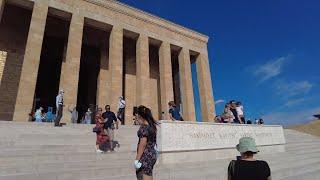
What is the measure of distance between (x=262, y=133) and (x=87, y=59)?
1587 cm

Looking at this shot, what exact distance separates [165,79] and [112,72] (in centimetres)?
490

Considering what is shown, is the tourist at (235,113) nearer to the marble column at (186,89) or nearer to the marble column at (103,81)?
the marble column at (186,89)

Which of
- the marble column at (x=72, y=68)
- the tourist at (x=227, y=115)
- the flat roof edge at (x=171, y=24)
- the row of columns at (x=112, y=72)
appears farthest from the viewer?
the flat roof edge at (x=171, y=24)

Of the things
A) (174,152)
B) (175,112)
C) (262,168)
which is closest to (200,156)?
(174,152)

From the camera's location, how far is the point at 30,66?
15523 mm

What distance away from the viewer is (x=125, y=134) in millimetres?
10797

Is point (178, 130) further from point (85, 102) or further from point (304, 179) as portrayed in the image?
point (85, 102)

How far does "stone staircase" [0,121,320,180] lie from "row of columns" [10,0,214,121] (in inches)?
238

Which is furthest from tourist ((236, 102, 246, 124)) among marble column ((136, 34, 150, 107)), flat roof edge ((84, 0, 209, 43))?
flat roof edge ((84, 0, 209, 43))

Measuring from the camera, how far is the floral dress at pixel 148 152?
368 centimetres

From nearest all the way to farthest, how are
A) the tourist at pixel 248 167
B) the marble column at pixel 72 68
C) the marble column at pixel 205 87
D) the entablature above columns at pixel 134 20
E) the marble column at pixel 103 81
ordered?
the tourist at pixel 248 167 < the marble column at pixel 72 68 < the entablature above columns at pixel 134 20 < the marble column at pixel 103 81 < the marble column at pixel 205 87

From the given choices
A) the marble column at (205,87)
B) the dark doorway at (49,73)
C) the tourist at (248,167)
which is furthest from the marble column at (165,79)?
the tourist at (248,167)

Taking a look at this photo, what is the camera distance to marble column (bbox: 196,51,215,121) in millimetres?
23000

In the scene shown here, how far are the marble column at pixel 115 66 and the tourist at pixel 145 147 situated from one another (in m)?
14.4
